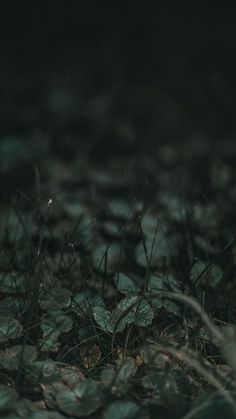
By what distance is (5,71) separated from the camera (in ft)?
12.3

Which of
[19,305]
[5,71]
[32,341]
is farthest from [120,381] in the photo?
[5,71]

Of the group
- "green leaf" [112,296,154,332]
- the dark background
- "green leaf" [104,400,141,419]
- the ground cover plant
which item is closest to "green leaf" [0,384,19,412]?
the ground cover plant

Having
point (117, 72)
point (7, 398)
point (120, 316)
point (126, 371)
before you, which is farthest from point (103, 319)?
point (117, 72)

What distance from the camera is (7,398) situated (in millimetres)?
1386

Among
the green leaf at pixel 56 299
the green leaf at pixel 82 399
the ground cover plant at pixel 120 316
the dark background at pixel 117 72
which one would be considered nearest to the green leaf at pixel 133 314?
the ground cover plant at pixel 120 316

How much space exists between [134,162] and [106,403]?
1694 mm

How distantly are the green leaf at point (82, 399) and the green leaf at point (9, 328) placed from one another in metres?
0.23

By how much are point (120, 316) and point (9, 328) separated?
0.23 m

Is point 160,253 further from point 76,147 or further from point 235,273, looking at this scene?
point 76,147

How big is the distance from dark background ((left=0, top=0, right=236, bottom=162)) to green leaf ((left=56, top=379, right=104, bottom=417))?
71.5 inches

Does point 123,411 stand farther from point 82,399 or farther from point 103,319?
point 103,319

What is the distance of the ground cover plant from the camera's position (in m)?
1.39

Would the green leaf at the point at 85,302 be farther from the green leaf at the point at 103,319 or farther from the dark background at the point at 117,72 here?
the dark background at the point at 117,72

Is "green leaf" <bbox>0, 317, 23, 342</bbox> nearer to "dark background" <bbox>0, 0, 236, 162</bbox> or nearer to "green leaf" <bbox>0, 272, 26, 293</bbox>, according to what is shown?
"green leaf" <bbox>0, 272, 26, 293</bbox>
